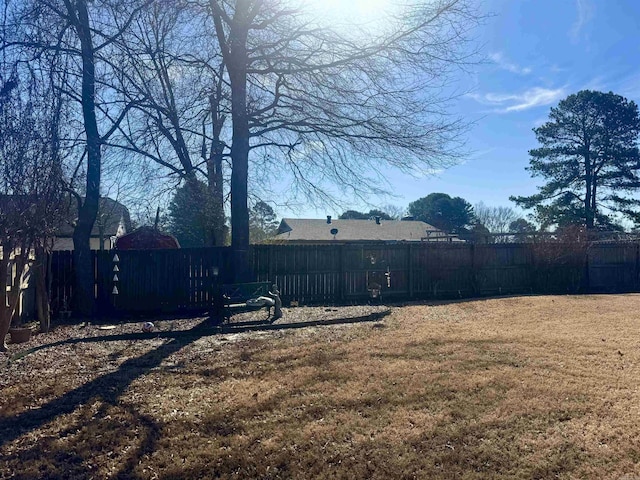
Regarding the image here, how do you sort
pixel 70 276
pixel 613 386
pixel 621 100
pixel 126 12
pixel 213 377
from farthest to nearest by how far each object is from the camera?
pixel 621 100, pixel 70 276, pixel 126 12, pixel 213 377, pixel 613 386

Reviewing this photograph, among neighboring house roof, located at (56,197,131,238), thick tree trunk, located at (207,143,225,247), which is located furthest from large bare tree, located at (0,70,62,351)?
thick tree trunk, located at (207,143,225,247)

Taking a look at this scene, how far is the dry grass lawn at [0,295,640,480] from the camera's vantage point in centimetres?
307

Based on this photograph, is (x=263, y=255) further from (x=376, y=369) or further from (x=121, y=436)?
(x=121, y=436)

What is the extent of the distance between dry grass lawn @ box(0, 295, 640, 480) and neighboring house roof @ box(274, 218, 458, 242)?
79.9ft

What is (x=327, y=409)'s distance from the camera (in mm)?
3980

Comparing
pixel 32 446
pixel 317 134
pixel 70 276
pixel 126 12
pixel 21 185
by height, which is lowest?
pixel 32 446

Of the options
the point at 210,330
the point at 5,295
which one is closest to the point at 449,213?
the point at 210,330

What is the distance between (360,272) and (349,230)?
68.1 feet

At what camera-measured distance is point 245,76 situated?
9930mm

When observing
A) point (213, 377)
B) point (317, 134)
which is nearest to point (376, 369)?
point (213, 377)

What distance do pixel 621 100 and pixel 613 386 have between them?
2712 centimetres

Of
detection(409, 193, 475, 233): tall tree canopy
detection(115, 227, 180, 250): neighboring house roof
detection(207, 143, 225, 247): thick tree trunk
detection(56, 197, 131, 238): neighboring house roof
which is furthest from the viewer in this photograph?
detection(409, 193, 475, 233): tall tree canopy

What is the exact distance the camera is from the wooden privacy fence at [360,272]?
989 cm

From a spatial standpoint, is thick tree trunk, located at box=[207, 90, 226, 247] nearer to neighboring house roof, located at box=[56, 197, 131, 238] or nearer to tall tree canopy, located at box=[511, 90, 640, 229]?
neighboring house roof, located at box=[56, 197, 131, 238]
